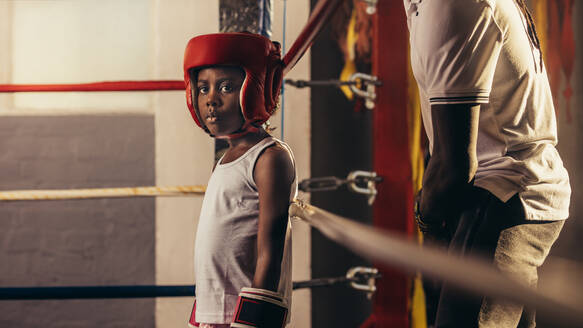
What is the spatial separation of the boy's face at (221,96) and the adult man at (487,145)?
9.7 inches

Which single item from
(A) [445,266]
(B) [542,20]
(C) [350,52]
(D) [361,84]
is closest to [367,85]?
(D) [361,84]

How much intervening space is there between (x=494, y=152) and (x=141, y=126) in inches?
63.8

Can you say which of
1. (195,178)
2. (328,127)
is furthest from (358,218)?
(195,178)

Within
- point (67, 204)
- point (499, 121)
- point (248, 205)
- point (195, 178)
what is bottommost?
point (67, 204)

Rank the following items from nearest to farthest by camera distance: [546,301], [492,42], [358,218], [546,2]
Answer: [546,301], [492,42], [546,2], [358,218]

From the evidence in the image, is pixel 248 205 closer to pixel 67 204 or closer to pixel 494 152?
pixel 494 152

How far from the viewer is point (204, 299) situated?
71 centimetres

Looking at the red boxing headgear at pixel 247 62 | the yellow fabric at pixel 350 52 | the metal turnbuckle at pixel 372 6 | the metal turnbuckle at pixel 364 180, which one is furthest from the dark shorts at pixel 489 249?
the yellow fabric at pixel 350 52

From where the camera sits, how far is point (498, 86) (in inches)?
24.1

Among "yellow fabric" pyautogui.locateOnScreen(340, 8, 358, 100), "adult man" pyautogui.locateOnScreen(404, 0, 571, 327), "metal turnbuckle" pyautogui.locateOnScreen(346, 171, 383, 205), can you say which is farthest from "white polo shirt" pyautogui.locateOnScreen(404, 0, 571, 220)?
"yellow fabric" pyautogui.locateOnScreen(340, 8, 358, 100)

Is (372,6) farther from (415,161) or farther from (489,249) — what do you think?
(489,249)

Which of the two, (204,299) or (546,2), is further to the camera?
(546,2)

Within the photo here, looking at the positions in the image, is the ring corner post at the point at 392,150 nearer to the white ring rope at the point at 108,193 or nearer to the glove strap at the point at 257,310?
the white ring rope at the point at 108,193

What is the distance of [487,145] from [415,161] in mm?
748
